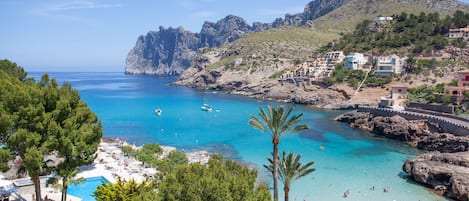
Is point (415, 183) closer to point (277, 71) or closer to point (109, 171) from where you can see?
point (109, 171)

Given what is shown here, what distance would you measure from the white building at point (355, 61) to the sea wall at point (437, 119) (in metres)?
32.5

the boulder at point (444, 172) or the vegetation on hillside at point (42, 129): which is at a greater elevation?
the vegetation on hillside at point (42, 129)

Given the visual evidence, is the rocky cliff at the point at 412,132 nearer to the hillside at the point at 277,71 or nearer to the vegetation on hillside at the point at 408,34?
the hillside at the point at 277,71

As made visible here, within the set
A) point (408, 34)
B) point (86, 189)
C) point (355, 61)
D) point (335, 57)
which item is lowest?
point (86, 189)

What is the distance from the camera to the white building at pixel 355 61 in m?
95.0

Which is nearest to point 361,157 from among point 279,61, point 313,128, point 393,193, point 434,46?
point 393,193

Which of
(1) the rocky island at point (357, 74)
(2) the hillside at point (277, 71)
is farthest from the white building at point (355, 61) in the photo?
(2) the hillside at point (277, 71)

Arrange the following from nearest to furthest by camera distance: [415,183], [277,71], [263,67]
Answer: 1. [415,183]
2. [277,71]
3. [263,67]

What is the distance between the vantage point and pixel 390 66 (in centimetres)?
8719

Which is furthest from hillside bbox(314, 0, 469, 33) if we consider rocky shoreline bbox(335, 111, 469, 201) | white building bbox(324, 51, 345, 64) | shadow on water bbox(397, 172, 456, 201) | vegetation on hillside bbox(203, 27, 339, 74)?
shadow on water bbox(397, 172, 456, 201)

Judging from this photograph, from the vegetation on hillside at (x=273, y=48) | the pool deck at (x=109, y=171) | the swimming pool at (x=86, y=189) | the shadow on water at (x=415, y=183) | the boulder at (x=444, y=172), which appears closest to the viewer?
the pool deck at (x=109, y=171)

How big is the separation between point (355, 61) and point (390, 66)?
9824 millimetres

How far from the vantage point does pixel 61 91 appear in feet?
65.2

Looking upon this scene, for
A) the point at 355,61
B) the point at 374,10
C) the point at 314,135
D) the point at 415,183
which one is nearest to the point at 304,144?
the point at 314,135
